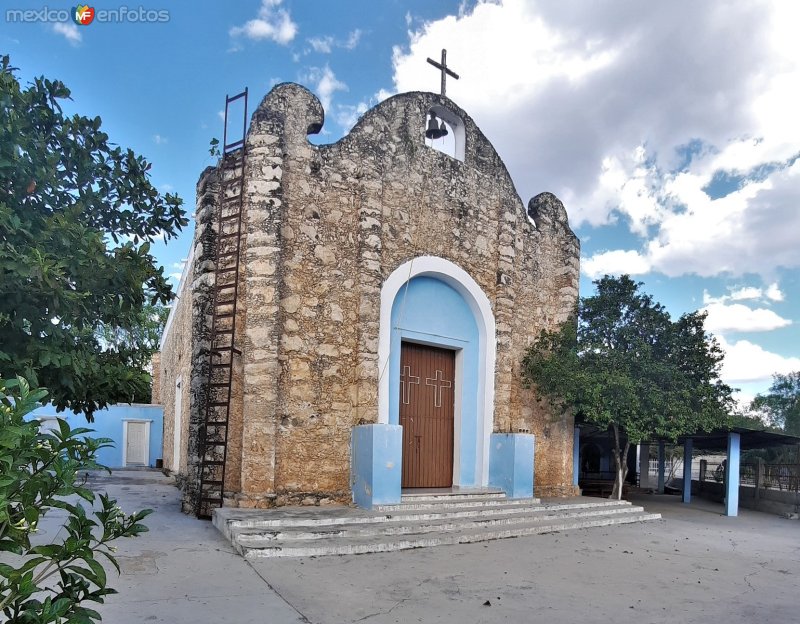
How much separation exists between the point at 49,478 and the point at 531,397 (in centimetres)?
985

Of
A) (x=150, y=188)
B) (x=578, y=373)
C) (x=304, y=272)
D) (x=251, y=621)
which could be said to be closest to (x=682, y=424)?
(x=578, y=373)

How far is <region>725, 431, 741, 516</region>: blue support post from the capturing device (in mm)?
12523

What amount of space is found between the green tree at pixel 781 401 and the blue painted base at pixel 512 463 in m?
21.6

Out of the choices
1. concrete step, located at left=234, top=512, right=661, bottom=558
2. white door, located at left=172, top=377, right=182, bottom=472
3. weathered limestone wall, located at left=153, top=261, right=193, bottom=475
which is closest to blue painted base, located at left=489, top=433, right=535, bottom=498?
concrete step, located at left=234, top=512, right=661, bottom=558

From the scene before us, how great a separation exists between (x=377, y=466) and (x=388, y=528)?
1012mm

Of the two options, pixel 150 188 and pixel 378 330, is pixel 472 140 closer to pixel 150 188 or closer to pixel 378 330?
pixel 378 330

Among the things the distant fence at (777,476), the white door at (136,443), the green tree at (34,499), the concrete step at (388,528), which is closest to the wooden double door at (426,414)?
the concrete step at (388,528)

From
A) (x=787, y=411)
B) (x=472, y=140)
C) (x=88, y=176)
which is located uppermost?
(x=472, y=140)

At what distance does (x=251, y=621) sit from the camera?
13.8ft

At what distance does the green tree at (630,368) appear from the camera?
10273 mm

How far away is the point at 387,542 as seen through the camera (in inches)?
262

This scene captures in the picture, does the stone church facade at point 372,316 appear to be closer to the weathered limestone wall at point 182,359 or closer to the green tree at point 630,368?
the green tree at point 630,368

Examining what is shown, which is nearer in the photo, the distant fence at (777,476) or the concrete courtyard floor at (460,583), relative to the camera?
the concrete courtyard floor at (460,583)

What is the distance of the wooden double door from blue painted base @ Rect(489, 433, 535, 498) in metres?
0.71
